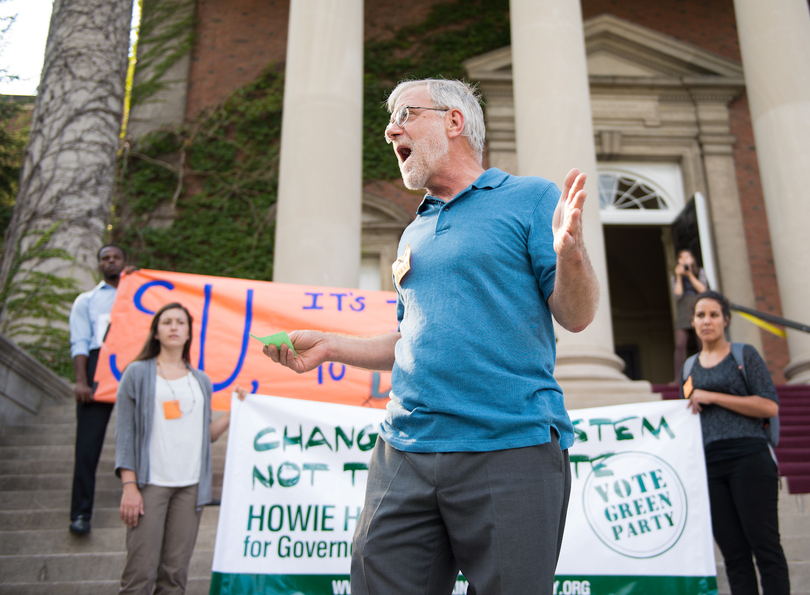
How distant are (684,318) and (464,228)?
733cm

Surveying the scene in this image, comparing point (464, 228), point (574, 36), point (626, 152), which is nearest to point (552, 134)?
point (574, 36)

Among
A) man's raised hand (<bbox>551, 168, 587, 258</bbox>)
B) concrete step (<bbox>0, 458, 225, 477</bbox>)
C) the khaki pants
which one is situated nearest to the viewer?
man's raised hand (<bbox>551, 168, 587, 258</bbox>)

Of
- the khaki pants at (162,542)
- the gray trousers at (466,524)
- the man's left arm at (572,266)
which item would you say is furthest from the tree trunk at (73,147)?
the man's left arm at (572,266)

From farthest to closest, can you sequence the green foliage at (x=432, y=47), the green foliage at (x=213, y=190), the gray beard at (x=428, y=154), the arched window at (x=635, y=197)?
the green foliage at (x=432, y=47) < the arched window at (x=635, y=197) < the green foliage at (x=213, y=190) < the gray beard at (x=428, y=154)

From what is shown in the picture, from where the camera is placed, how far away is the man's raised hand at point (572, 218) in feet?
4.62

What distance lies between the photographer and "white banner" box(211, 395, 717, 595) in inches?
153

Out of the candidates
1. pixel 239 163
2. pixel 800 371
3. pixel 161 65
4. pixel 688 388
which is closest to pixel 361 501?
pixel 688 388

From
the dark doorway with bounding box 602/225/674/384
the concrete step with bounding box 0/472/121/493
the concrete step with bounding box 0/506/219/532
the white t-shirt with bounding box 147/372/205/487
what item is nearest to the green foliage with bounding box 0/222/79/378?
the concrete step with bounding box 0/472/121/493

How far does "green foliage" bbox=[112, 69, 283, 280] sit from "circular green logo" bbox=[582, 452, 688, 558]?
867cm

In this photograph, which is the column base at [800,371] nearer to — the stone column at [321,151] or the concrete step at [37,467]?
the stone column at [321,151]

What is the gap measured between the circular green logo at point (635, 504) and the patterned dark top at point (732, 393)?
324 mm

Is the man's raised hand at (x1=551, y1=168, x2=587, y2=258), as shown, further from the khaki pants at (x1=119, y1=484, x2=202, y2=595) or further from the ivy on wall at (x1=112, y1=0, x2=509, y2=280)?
the ivy on wall at (x1=112, y1=0, x2=509, y2=280)

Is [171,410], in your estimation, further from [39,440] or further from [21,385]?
[21,385]

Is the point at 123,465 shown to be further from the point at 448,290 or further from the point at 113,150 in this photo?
the point at 113,150
